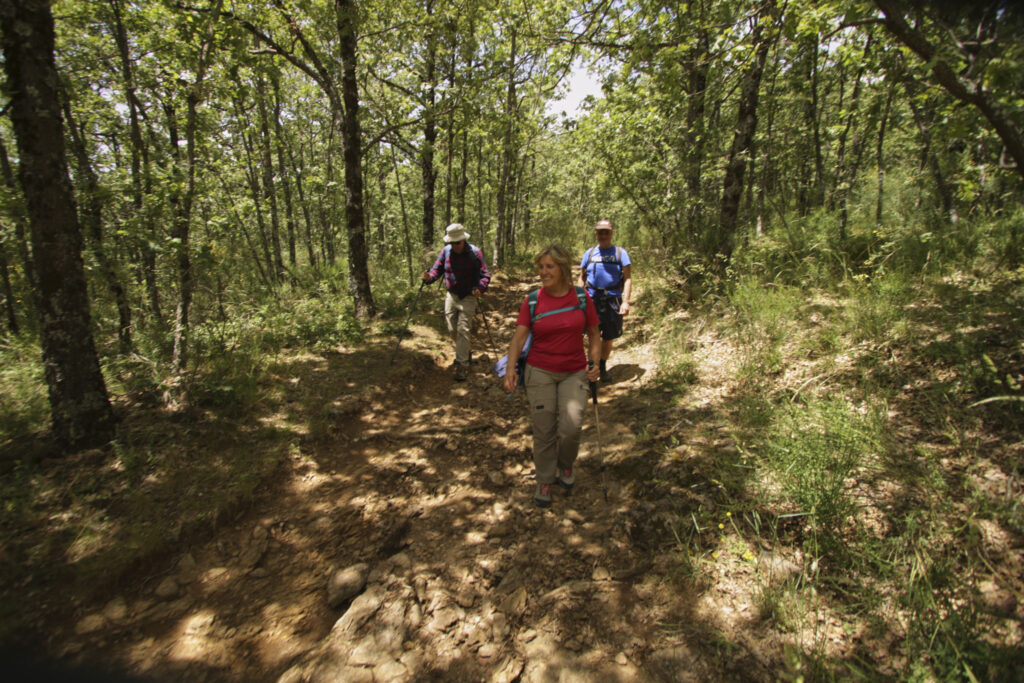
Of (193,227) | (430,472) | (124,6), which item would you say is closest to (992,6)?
(430,472)

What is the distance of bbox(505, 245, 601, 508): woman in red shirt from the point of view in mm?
3789

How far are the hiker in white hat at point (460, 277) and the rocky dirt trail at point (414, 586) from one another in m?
2.49

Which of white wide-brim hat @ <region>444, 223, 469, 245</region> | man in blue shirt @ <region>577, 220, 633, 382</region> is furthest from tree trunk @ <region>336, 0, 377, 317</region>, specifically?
man in blue shirt @ <region>577, 220, 633, 382</region>

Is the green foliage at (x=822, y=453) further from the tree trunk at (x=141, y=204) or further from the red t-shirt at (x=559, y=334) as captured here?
the tree trunk at (x=141, y=204)

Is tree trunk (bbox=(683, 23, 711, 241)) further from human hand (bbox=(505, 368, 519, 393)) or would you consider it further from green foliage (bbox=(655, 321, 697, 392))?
human hand (bbox=(505, 368, 519, 393))

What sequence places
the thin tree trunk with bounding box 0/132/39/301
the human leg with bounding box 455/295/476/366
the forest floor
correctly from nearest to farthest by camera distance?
1. the forest floor
2. the thin tree trunk with bounding box 0/132/39/301
3. the human leg with bounding box 455/295/476/366

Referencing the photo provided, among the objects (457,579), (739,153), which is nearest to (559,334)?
(457,579)

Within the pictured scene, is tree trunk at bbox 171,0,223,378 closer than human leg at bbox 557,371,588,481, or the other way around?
human leg at bbox 557,371,588,481

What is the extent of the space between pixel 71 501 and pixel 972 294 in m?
8.78

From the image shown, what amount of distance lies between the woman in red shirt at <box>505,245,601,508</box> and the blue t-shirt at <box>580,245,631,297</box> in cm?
226

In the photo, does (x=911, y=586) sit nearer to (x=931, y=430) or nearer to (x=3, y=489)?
(x=931, y=430)

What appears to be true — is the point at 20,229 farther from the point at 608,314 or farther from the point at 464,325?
the point at 608,314

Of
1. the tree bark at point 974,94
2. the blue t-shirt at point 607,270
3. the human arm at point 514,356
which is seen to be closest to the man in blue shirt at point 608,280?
the blue t-shirt at point 607,270

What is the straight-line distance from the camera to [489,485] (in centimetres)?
445
